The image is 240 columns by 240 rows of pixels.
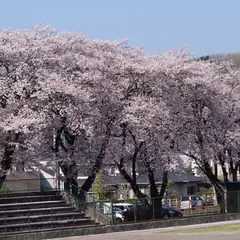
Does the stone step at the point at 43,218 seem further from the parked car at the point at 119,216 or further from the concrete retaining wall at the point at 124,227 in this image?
the parked car at the point at 119,216

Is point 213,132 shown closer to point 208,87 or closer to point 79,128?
point 208,87

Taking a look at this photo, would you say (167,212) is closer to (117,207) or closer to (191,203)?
(117,207)

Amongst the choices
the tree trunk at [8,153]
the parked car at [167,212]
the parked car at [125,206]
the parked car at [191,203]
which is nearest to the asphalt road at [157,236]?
the parked car at [125,206]

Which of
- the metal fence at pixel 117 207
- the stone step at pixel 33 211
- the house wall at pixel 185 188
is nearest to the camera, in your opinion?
the stone step at pixel 33 211

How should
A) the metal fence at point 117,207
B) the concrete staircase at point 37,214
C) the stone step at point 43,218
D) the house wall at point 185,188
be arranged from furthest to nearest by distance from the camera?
1. the house wall at point 185,188
2. the metal fence at point 117,207
3. the stone step at point 43,218
4. the concrete staircase at point 37,214

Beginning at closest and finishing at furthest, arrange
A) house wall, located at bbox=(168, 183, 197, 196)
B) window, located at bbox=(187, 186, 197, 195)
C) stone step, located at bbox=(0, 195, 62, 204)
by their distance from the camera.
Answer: stone step, located at bbox=(0, 195, 62, 204), house wall, located at bbox=(168, 183, 197, 196), window, located at bbox=(187, 186, 197, 195)

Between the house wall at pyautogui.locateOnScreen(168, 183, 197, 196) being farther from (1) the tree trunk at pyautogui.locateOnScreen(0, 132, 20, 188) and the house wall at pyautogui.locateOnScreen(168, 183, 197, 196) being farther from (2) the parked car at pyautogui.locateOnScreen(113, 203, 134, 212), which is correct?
(1) the tree trunk at pyautogui.locateOnScreen(0, 132, 20, 188)

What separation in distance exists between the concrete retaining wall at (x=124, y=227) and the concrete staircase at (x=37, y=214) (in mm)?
899

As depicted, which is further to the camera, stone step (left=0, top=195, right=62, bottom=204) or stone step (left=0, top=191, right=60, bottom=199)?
stone step (left=0, top=191, right=60, bottom=199)

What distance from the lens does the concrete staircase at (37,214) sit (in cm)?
3003

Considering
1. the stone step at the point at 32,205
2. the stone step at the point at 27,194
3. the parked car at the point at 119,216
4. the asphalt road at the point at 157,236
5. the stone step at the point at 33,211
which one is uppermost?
the stone step at the point at 27,194

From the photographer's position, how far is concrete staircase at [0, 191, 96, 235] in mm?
30031

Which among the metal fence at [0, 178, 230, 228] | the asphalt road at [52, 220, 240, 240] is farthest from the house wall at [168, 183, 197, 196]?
the asphalt road at [52, 220, 240, 240]

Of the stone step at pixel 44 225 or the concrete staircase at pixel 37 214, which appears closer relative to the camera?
the stone step at pixel 44 225
